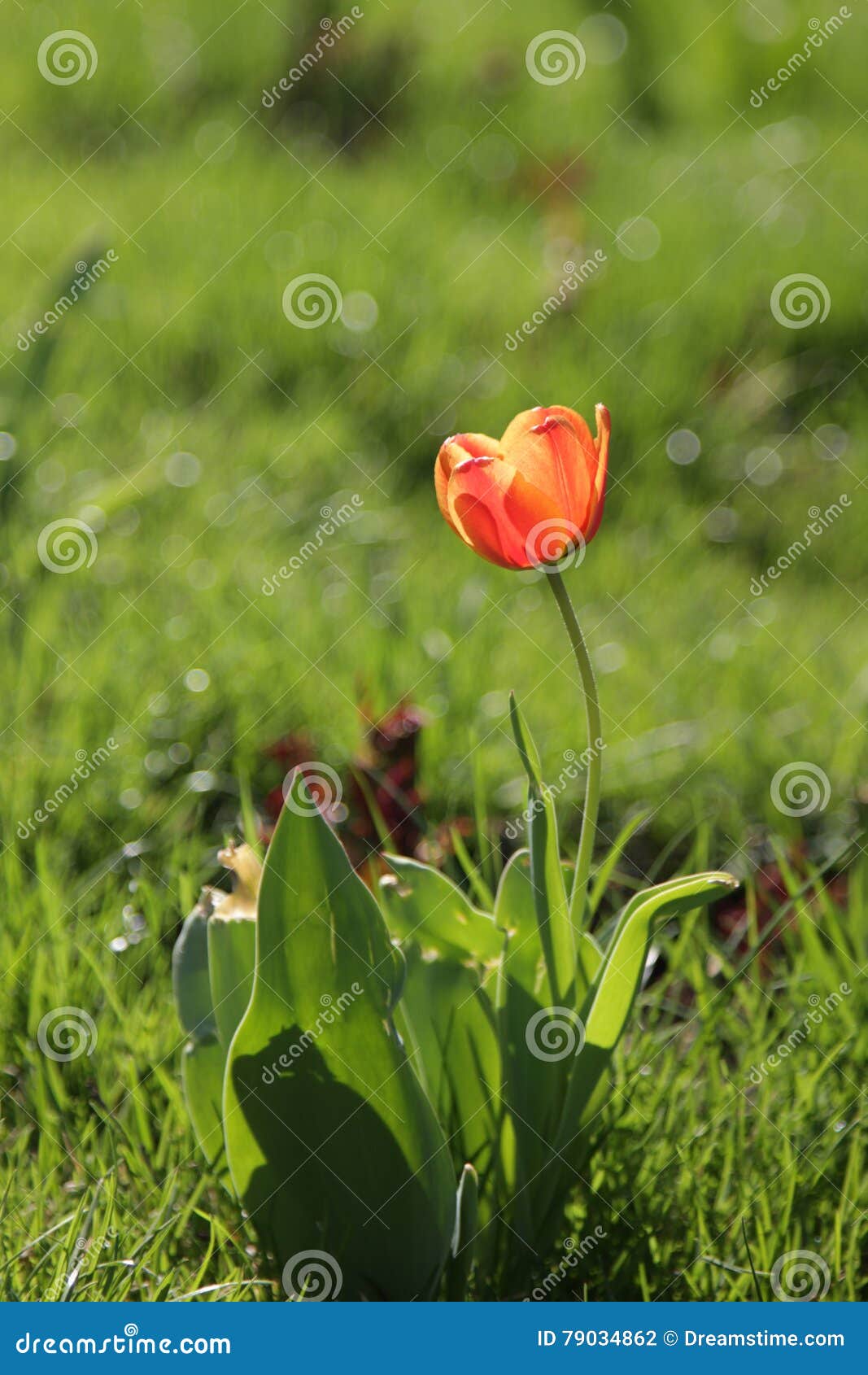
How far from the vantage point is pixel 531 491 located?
1023 millimetres

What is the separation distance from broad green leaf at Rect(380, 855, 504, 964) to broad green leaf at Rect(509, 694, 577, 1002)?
0.32 feet

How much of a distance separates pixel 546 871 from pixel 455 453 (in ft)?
1.29

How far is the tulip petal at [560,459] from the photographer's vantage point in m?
1.02

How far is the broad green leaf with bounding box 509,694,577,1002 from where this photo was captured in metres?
1.18

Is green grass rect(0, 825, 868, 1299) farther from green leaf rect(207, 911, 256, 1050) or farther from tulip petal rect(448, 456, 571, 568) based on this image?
tulip petal rect(448, 456, 571, 568)

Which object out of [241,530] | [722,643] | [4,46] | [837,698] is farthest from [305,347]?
[4,46]

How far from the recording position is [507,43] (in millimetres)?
5387

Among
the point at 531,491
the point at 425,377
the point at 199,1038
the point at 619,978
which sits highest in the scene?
the point at 425,377

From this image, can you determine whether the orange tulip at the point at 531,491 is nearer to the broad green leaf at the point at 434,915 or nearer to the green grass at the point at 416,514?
the broad green leaf at the point at 434,915

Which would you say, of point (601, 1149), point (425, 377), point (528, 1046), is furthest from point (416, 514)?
point (528, 1046)

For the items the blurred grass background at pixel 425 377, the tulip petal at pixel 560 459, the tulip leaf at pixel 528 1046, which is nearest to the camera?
the tulip petal at pixel 560 459

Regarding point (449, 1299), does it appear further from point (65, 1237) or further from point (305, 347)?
point (305, 347)

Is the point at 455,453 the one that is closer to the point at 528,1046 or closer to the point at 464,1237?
the point at 528,1046

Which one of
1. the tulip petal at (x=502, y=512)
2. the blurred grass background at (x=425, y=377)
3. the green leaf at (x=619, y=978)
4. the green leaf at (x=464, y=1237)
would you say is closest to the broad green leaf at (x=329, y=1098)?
the green leaf at (x=464, y=1237)
